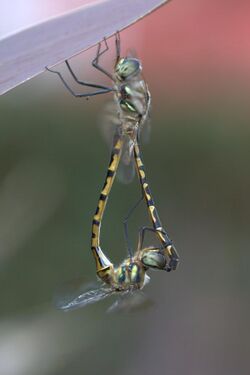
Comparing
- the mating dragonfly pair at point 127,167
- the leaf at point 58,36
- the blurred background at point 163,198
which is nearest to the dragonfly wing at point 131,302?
the mating dragonfly pair at point 127,167

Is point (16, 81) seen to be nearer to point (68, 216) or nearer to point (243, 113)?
point (68, 216)

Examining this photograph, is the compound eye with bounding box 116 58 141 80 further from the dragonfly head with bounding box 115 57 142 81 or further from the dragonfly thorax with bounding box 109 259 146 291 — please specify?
the dragonfly thorax with bounding box 109 259 146 291

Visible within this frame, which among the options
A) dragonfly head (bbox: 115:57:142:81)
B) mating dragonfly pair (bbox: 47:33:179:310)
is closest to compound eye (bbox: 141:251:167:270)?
mating dragonfly pair (bbox: 47:33:179:310)

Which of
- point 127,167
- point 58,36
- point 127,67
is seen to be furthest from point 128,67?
point 58,36

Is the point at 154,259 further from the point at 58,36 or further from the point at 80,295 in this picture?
the point at 58,36

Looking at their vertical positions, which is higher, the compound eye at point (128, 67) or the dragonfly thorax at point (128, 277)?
the compound eye at point (128, 67)

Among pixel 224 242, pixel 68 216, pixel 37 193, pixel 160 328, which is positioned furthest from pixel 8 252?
pixel 224 242

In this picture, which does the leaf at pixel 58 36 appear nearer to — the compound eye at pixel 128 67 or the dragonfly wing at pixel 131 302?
the compound eye at pixel 128 67
